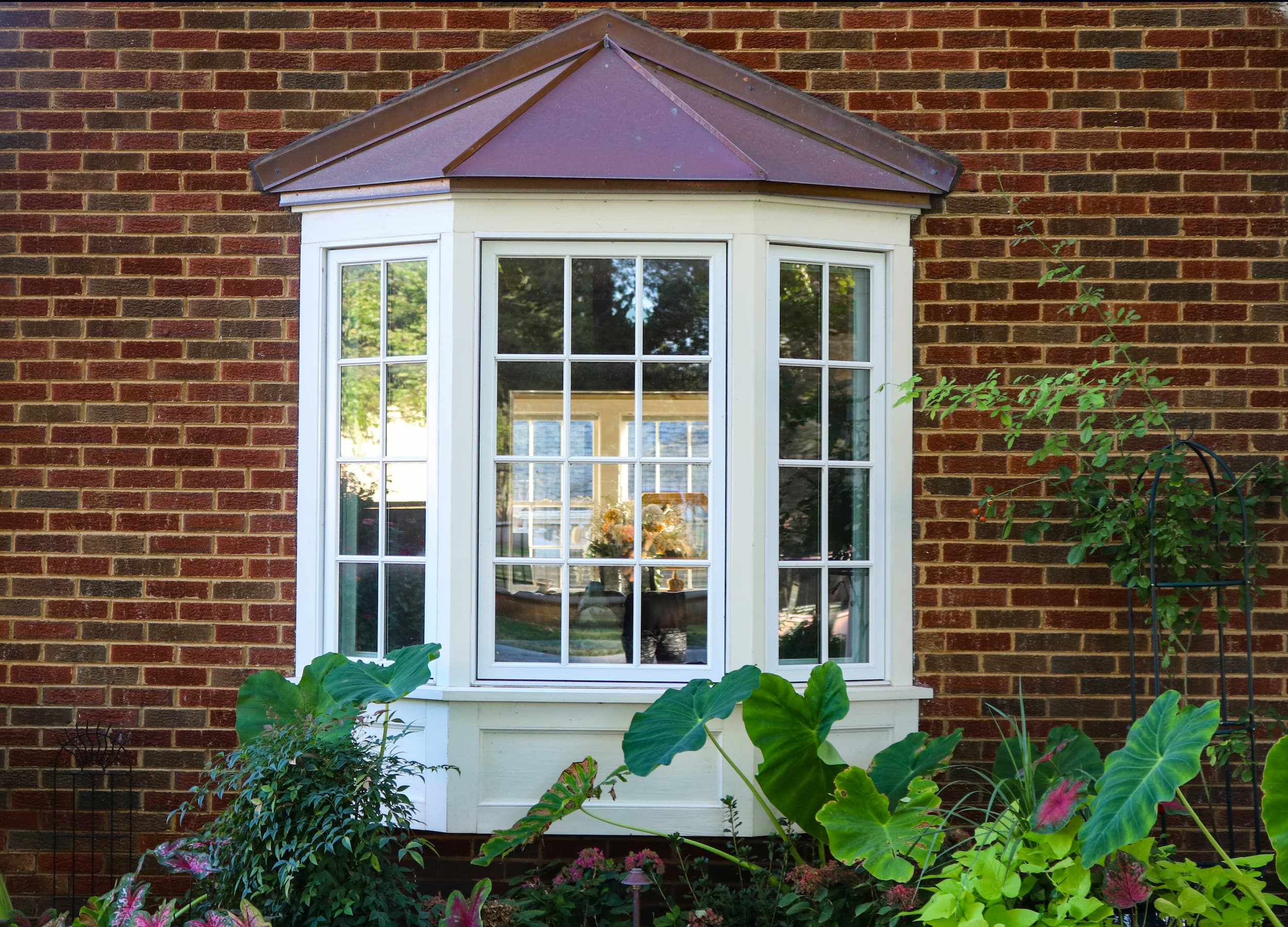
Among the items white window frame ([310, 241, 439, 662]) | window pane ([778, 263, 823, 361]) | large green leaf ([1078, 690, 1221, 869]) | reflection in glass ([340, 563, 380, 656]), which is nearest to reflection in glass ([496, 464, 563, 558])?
white window frame ([310, 241, 439, 662])

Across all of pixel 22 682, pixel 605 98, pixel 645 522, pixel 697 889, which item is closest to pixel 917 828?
pixel 697 889

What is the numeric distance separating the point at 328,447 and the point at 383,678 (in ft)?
3.02

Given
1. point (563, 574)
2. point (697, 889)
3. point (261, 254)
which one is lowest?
point (697, 889)

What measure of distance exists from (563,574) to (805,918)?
1.31m

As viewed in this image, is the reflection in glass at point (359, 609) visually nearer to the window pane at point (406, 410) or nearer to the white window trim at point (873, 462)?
the window pane at point (406, 410)

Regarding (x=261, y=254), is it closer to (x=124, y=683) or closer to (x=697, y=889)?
(x=124, y=683)

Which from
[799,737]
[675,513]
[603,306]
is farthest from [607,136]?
[799,737]

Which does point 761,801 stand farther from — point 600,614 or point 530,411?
point 530,411

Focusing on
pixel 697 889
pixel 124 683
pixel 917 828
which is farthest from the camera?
pixel 124 683

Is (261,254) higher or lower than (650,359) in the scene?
higher

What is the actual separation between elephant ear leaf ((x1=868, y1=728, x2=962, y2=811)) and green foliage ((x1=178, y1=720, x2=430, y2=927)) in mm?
1423

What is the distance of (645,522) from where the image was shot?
358 cm

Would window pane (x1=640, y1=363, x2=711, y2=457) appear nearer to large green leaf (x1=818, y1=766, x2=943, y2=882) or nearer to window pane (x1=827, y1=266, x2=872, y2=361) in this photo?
window pane (x1=827, y1=266, x2=872, y2=361)

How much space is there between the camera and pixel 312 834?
9.38 feet
